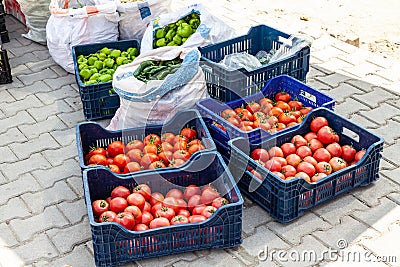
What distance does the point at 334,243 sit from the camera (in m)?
3.77

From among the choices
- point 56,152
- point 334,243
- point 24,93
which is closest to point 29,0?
point 24,93

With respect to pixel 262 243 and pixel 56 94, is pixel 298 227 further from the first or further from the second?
pixel 56 94

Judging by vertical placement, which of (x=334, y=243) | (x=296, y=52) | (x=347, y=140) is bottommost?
(x=334, y=243)

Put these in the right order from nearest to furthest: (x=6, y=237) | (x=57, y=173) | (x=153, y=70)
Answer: (x=6, y=237) < (x=57, y=173) < (x=153, y=70)

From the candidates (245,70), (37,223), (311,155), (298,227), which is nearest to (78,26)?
(245,70)

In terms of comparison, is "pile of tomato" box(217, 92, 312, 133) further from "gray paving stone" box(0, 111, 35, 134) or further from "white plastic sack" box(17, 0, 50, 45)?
"white plastic sack" box(17, 0, 50, 45)

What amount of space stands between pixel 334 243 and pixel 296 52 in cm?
189

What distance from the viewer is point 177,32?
17.7ft

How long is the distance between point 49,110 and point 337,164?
2.59 m

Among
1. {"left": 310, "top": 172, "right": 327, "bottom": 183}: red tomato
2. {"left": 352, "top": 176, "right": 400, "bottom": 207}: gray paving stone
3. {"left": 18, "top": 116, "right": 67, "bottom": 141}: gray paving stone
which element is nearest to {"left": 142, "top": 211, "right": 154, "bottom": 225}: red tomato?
{"left": 310, "top": 172, "right": 327, "bottom": 183}: red tomato

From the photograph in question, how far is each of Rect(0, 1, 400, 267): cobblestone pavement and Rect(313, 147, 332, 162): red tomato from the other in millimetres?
289

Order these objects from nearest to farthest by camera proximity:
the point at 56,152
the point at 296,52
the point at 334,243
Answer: the point at 334,243
the point at 56,152
the point at 296,52

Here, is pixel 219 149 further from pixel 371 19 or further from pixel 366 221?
pixel 371 19

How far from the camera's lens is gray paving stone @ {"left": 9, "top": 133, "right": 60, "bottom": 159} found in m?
4.78
